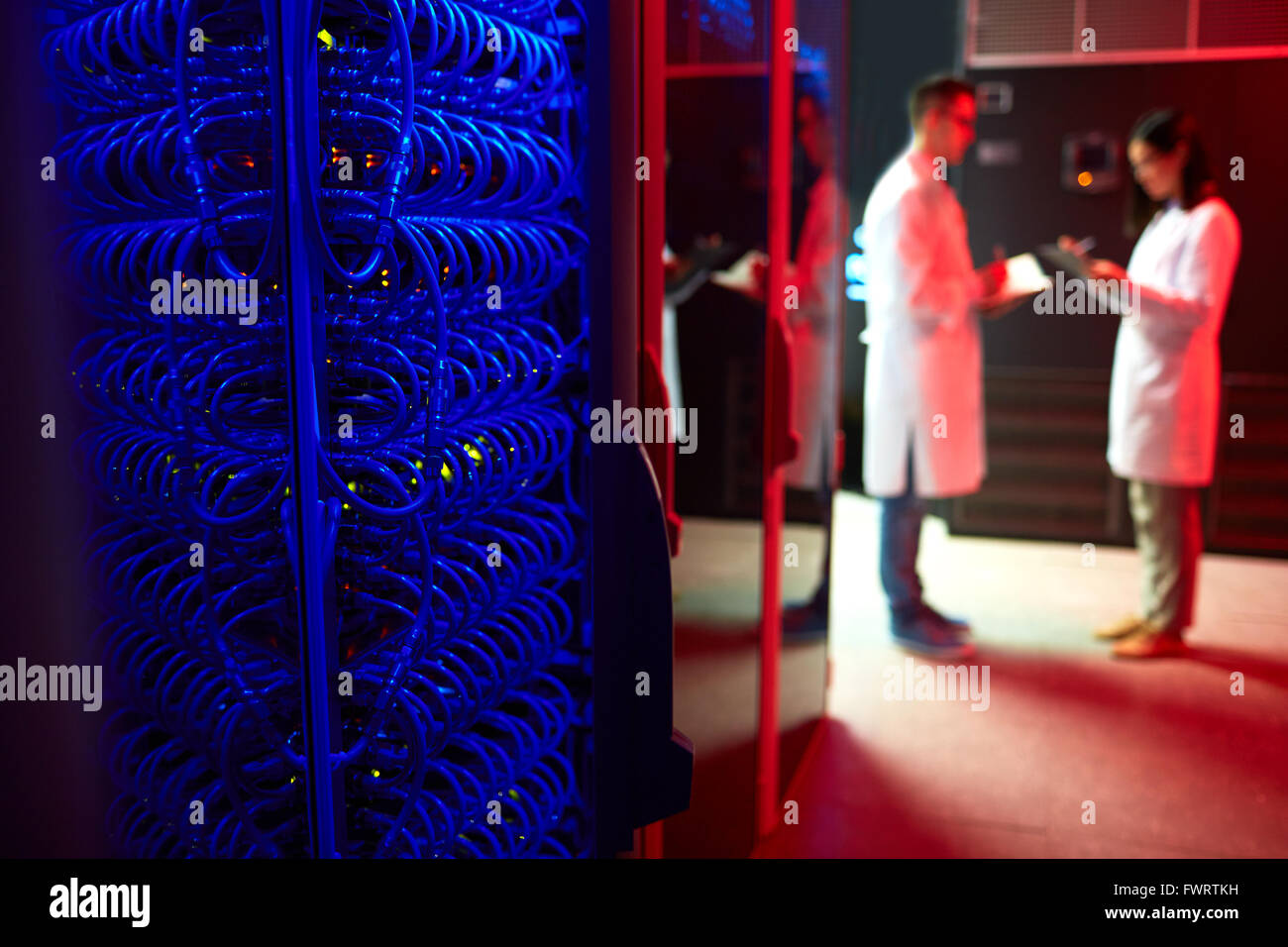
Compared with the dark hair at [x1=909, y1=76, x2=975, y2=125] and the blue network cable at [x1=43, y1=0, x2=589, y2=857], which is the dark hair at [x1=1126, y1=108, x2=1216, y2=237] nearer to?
the dark hair at [x1=909, y1=76, x2=975, y2=125]

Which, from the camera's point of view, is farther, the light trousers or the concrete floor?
the light trousers

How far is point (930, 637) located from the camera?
3359 mm

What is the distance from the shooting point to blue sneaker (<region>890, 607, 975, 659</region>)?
3.31m

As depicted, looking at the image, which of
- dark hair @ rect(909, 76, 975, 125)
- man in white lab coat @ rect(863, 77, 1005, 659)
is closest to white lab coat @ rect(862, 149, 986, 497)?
man in white lab coat @ rect(863, 77, 1005, 659)

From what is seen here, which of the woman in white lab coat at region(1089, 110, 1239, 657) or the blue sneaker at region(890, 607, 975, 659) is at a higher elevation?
the woman in white lab coat at region(1089, 110, 1239, 657)

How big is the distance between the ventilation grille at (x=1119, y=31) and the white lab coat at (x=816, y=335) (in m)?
2.34

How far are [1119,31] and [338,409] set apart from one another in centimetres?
411

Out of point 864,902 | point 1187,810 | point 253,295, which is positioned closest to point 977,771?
point 1187,810

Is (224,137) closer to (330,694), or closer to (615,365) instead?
(615,365)

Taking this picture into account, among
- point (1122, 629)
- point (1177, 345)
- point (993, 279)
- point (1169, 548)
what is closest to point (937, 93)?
point (993, 279)

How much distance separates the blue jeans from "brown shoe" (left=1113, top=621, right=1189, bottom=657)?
615mm

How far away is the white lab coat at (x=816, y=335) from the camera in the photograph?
2379mm

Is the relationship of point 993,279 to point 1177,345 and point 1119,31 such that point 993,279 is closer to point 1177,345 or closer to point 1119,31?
point 1177,345

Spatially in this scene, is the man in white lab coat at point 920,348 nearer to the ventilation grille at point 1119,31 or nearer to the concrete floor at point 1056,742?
the concrete floor at point 1056,742
